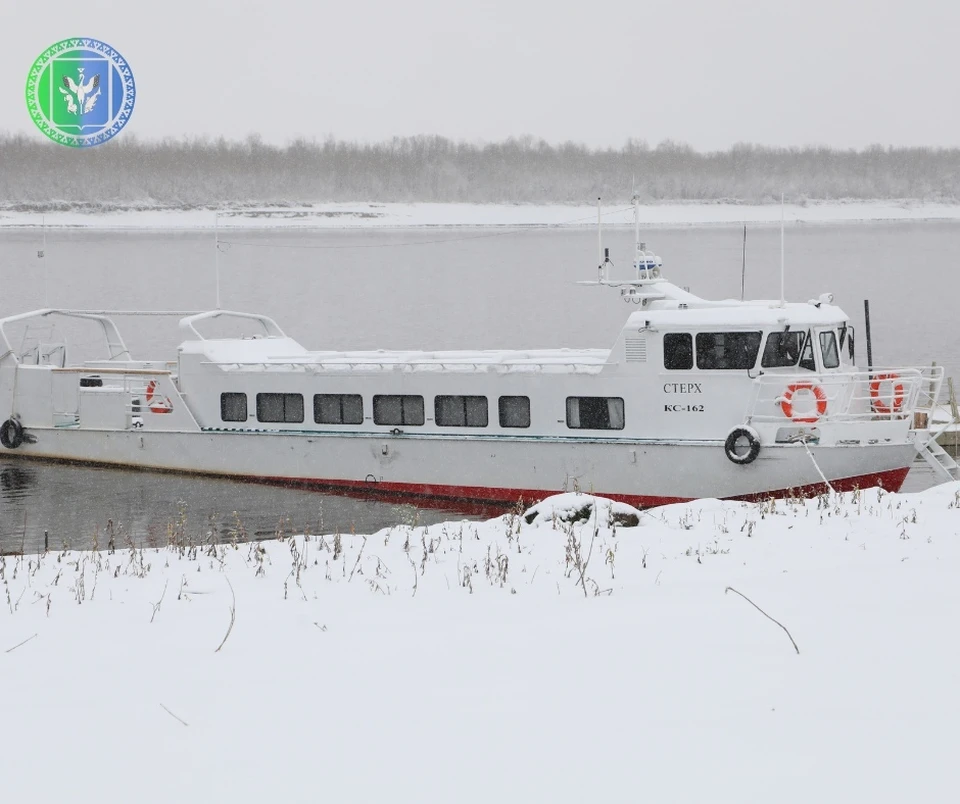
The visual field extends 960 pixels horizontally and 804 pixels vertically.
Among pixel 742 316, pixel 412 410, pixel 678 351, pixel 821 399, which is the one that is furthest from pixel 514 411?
pixel 821 399

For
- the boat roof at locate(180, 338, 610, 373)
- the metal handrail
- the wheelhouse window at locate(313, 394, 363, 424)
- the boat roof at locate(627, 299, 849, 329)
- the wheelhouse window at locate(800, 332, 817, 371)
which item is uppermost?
the boat roof at locate(627, 299, 849, 329)

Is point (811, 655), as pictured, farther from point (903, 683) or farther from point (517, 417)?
point (517, 417)

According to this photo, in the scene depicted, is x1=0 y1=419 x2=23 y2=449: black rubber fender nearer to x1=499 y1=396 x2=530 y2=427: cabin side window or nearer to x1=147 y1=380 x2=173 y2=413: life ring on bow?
x1=147 y1=380 x2=173 y2=413: life ring on bow

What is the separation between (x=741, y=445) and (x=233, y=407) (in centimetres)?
1003

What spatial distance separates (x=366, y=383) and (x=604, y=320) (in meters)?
37.7

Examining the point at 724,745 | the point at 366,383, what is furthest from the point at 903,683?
the point at 366,383

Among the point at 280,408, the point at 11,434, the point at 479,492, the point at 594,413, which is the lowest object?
the point at 479,492

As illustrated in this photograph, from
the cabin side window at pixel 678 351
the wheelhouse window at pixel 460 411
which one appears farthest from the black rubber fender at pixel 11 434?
the cabin side window at pixel 678 351

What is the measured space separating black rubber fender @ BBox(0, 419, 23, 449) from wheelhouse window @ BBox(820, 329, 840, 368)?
56.1ft

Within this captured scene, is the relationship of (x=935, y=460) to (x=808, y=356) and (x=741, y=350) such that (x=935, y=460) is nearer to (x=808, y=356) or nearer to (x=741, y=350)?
(x=808, y=356)

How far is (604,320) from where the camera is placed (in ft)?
189

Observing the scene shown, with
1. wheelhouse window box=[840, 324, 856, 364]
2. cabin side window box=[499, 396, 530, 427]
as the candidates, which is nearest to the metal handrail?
wheelhouse window box=[840, 324, 856, 364]

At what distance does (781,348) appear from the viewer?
18.5 meters

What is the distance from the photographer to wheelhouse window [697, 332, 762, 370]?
60.4ft
